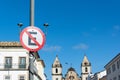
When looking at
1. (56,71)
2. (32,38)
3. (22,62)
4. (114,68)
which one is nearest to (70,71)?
(56,71)

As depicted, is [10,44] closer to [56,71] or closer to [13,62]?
[13,62]

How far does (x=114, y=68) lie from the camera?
7344cm

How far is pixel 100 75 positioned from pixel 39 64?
69.2ft

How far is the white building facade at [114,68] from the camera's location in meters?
68.9

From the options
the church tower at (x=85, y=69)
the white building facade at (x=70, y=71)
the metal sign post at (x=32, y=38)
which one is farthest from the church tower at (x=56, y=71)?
the metal sign post at (x=32, y=38)

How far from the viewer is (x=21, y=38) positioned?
7.82 meters

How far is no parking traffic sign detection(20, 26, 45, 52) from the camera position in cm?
781

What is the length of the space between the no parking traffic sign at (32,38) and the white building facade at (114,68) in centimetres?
6161

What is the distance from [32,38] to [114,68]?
67.2 metres

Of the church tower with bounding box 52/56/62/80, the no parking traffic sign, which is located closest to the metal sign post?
the no parking traffic sign

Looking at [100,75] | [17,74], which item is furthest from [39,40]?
[100,75]

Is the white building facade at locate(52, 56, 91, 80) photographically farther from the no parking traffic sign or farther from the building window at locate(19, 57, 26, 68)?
the no parking traffic sign

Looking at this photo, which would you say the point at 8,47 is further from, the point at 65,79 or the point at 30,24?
the point at 65,79

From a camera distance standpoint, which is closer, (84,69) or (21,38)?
(21,38)
